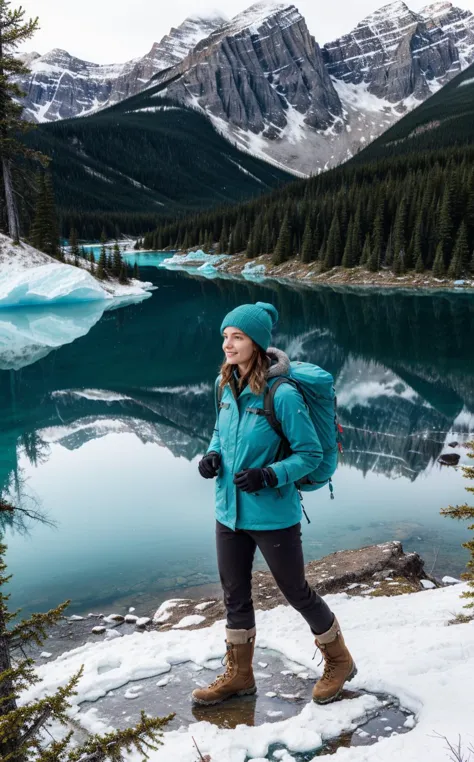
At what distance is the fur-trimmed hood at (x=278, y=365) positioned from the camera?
147 inches

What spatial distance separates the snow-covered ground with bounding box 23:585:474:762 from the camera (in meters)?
3.44

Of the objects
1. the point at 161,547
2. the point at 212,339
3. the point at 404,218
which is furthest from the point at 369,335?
the point at 404,218

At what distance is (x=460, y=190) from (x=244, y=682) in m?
74.4

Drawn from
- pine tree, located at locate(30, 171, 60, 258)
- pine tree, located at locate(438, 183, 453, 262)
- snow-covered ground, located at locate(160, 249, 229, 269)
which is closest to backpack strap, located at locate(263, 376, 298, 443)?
pine tree, located at locate(30, 171, 60, 258)

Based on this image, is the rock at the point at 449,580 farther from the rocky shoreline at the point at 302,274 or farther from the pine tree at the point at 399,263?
the pine tree at the point at 399,263

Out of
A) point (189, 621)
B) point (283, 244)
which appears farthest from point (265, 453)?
point (283, 244)

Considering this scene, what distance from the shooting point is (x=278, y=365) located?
3.76 metres

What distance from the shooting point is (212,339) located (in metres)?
33.3

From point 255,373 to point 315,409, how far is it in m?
0.50

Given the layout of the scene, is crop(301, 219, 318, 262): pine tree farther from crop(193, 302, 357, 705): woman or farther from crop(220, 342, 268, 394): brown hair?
crop(220, 342, 268, 394): brown hair

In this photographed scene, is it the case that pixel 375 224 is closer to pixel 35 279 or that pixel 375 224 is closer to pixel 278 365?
pixel 35 279

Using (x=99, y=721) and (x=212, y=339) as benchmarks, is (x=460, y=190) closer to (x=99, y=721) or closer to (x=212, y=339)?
(x=212, y=339)

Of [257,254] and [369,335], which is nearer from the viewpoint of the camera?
[369,335]

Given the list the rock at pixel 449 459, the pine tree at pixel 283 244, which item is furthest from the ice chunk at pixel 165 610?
the pine tree at pixel 283 244
